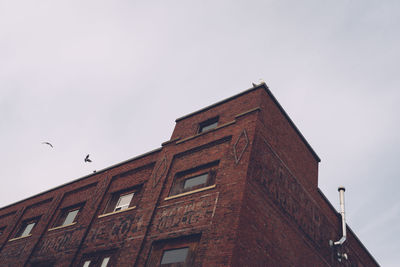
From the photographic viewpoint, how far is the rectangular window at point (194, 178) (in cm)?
1330

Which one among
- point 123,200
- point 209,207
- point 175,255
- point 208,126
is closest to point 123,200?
point 123,200

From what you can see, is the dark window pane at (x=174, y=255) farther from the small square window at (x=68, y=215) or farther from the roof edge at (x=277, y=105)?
the small square window at (x=68, y=215)

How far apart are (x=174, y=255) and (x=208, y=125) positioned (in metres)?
6.82

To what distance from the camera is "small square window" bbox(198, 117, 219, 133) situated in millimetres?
16159

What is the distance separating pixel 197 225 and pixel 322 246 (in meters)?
7.58

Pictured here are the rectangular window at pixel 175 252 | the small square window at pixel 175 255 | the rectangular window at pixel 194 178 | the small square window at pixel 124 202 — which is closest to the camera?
the rectangular window at pixel 175 252

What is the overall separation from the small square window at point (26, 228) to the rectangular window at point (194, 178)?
12.1m

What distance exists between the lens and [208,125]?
54.0ft

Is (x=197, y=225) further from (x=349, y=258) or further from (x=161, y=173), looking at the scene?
(x=349, y=258)

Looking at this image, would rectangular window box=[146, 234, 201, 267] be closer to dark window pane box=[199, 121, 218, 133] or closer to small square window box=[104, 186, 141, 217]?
small square window box=[104, 186, 141, 217]

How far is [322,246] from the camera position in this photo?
626 inches

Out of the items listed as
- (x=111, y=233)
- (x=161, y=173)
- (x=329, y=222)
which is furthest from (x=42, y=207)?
(x=329, y=222)

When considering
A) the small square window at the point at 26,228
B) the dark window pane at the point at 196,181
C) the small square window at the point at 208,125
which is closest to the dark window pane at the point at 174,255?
the dark window pane at the point at 196,181

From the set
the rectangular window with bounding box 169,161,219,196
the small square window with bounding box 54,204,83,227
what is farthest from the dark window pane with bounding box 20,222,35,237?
the rectangular window with bounding box 169,161,219,196
